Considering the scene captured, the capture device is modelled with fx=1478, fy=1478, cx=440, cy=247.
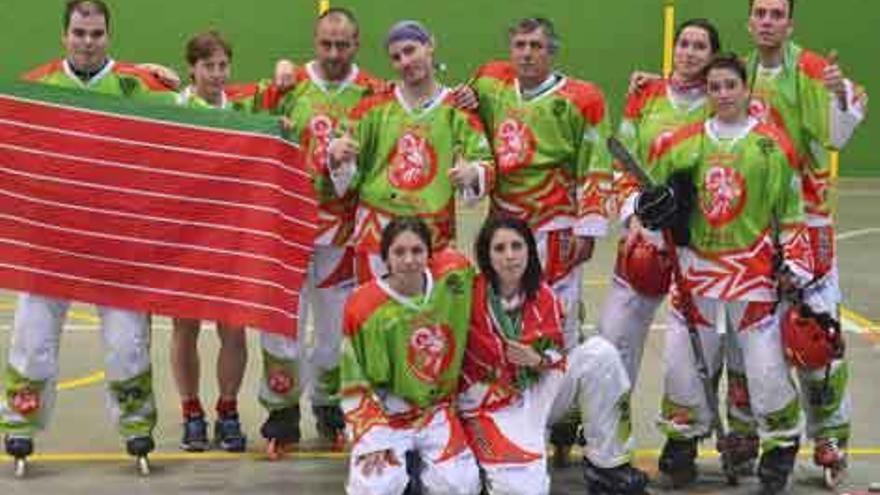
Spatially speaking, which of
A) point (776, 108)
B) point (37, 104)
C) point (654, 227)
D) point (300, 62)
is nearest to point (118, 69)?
point (37, 104)

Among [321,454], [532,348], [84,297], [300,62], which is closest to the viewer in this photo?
[532,348]

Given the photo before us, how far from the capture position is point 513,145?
5.84 m

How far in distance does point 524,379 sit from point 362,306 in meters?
0.67

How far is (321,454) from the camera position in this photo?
20.4ft

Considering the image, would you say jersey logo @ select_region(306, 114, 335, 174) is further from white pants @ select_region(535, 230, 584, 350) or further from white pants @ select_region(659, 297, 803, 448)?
white pants @ select_region(659, 297, 803, 448)

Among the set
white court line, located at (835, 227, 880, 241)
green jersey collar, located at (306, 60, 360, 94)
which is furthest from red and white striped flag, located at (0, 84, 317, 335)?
white court line, located at (835, 227, 880, 241)

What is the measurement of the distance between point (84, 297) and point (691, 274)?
2338 mm

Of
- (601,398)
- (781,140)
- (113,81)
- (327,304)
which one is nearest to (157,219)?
(113,81)

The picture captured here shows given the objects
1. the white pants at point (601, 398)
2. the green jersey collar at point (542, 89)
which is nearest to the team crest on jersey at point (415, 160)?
the green jersey collar at point (542, 89)

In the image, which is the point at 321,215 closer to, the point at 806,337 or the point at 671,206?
the point at 671,206

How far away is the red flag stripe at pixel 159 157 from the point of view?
5.80 metres

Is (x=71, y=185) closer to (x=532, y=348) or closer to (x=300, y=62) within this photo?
(x=532, y=348)

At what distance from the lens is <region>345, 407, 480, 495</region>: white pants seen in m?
5.29

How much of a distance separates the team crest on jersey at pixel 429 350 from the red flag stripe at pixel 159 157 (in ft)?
2.83
